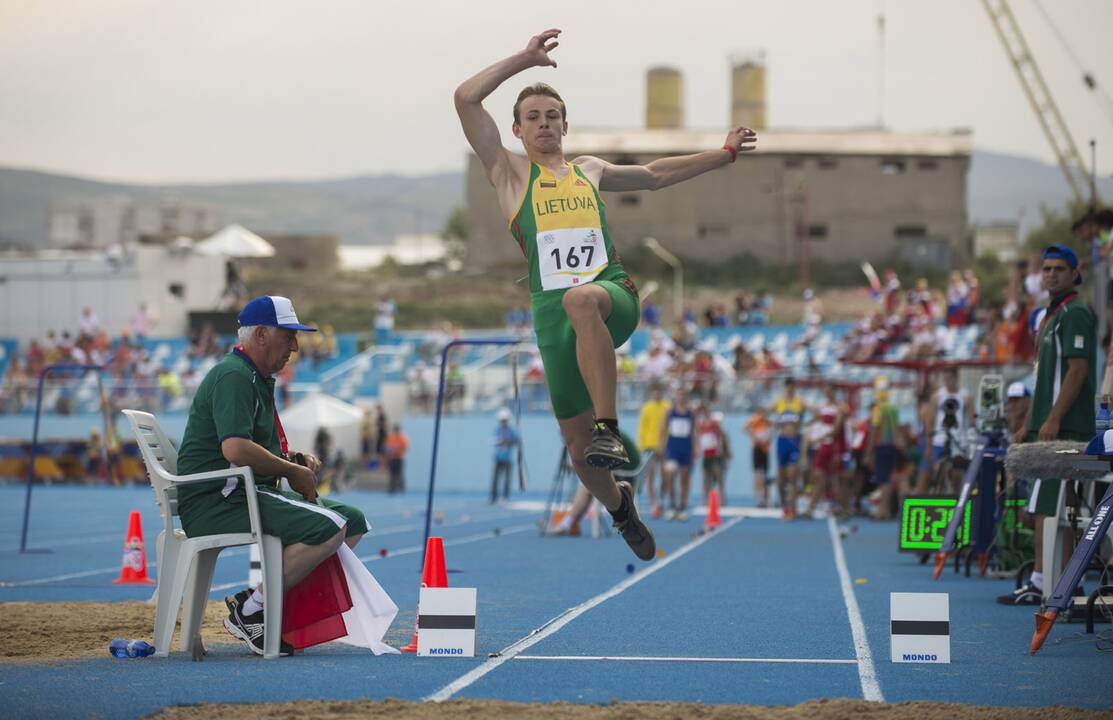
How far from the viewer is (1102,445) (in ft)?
23.9

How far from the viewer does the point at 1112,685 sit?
6.39 metres

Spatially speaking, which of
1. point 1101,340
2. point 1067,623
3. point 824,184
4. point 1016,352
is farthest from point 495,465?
point 824,184

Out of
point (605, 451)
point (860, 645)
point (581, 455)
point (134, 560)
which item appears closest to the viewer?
point (605, 451)

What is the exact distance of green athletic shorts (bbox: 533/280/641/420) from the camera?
7340 mm

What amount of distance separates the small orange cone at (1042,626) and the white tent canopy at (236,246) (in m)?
40.2

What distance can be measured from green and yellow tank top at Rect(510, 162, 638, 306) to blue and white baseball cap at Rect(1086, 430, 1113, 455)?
2328 millimetres

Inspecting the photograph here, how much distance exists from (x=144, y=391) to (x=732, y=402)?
13.8 meters

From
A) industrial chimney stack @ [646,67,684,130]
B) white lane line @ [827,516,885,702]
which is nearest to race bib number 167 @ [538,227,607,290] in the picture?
white lane line @ [827,516,885,702]

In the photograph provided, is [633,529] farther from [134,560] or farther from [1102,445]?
[134,560]

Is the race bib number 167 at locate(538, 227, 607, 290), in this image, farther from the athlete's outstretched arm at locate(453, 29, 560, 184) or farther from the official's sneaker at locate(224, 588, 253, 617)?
the official's sneaker at locate(224, 588, 253, 617)

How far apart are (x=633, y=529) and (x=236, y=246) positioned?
40449 millimetres

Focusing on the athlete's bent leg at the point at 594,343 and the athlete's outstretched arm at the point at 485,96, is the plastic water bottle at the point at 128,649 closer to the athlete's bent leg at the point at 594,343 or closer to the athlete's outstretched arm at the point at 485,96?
the athlete's bent leg at the point at 594,343

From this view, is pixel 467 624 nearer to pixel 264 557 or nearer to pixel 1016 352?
pixel 264 557

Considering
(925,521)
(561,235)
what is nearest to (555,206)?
(561,235)
